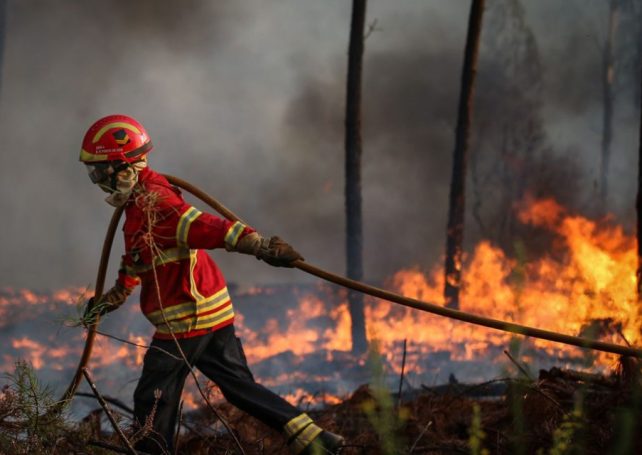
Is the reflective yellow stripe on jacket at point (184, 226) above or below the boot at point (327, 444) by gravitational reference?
above

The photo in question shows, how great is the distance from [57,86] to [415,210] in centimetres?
870

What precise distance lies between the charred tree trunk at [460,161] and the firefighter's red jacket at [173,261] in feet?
26.4

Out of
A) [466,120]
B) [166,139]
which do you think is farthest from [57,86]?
[466,120]

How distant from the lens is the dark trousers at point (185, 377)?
4.09m

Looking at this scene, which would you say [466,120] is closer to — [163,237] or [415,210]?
[415,210]

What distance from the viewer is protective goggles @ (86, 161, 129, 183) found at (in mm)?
4141

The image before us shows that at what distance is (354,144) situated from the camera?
11617 mm

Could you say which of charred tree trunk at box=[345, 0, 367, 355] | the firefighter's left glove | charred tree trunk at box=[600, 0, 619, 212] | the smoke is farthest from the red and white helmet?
charred tree trunk at box=[600, 0, 619, 212]

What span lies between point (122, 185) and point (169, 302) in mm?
663

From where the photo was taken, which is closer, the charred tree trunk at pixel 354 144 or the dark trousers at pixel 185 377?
the dark trousers at pixel 185 377

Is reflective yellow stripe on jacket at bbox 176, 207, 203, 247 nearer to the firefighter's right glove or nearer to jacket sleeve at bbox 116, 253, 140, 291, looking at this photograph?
the firefighter's right glove

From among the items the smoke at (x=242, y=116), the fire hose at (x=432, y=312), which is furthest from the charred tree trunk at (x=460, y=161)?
the fire hose at (x=432, y=312)

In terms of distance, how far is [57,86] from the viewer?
47.3ft

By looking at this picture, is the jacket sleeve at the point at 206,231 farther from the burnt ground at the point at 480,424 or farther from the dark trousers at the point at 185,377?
the burnt ground at the point at 480,424
